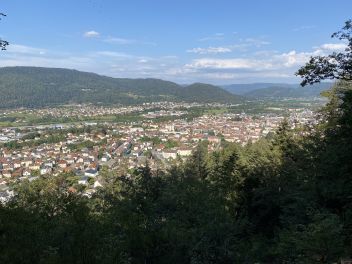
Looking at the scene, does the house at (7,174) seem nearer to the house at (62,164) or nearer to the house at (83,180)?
the house at (62,164)

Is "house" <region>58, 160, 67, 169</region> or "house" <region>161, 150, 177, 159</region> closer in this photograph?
"house" <region>58, 160, 67, 169</region>

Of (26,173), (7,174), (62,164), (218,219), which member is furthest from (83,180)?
(218,219)

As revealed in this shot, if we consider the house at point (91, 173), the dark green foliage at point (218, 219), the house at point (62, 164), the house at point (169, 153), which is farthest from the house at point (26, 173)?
the dark green foliage at point (218, 219)

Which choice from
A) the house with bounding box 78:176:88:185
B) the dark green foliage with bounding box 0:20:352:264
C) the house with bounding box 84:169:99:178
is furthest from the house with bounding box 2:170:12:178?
the dark green foliage with bounding box 0:20:352:264

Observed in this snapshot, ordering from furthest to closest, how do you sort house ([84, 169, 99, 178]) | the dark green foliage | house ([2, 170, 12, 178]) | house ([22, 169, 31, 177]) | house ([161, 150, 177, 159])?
1. house ([161, 150, 177, 159])
2. house ([2, 170, 12, 178])
3. house ([22, 169, 31, 177])
4. house ([84, 169, 99, 178])
5. the dark green foliage

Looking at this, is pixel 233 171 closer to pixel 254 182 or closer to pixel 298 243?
pixel 254 182

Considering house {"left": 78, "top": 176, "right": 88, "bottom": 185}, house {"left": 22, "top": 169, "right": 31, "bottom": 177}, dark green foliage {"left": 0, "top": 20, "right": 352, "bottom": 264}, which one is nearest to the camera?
dark green foliage {"left": 0, "top": 20, "right": 352, "bottom": 264}

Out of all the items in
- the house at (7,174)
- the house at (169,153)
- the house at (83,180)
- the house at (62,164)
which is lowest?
the house at (7,174)

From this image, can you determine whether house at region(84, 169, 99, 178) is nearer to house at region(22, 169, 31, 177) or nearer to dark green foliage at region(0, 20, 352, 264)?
house at region(22, 169, 31, 177)

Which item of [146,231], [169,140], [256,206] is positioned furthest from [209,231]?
[169,140]

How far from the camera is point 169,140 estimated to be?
319 ft

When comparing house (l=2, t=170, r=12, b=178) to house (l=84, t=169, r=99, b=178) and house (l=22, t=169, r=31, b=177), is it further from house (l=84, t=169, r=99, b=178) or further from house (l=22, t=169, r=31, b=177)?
house (l=84, t=169, r=99, b=178)

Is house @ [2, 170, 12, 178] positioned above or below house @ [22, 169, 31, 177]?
below

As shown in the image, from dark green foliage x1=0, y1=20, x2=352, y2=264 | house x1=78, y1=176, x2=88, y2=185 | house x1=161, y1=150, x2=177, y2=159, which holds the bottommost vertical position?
house x1=78, y1=176, x2=88, y2=185
